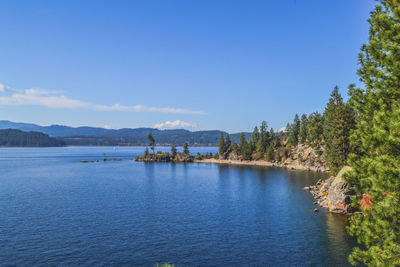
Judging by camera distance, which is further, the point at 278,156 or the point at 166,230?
the point at 278,156

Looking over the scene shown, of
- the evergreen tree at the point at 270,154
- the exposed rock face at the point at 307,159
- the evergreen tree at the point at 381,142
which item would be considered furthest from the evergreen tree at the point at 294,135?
the evergreen tree at the point at 381,142

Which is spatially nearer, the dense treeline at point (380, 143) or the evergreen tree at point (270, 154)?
the dense treeline at point (380, 143)

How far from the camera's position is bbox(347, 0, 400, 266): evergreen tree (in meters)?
16.5

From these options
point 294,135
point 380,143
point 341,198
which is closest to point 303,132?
point 294,135

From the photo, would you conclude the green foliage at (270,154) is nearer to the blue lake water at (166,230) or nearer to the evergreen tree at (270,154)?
the evergreen tree at (270,154)

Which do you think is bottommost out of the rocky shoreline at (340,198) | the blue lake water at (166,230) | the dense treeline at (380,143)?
the blue lake water at (166,230)

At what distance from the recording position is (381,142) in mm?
17562

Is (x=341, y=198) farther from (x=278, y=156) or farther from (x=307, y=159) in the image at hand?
(x=278, y=156)

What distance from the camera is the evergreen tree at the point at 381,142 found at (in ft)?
54.2

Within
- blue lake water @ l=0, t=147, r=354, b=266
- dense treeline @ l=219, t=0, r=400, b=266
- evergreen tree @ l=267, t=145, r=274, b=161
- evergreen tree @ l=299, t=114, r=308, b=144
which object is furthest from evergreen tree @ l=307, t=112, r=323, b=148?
dense treeline @ l=219, t=0, r=400, b=266

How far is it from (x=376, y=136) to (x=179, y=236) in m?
36.3

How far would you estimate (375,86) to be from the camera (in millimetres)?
20484

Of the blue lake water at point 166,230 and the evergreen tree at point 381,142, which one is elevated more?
the evergreen tree at point 381,142

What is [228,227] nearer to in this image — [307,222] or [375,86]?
[307,222]
